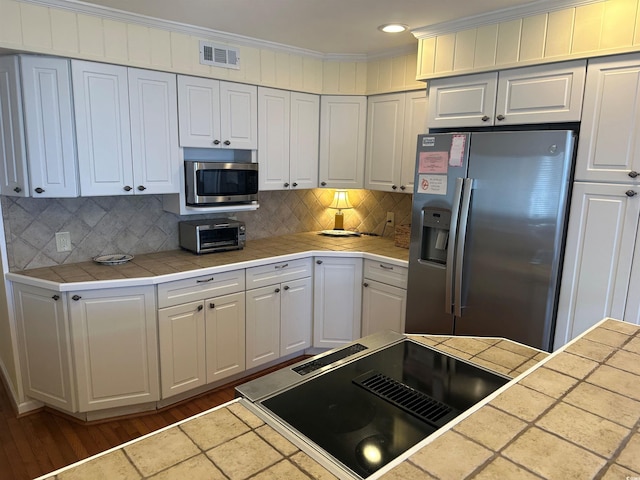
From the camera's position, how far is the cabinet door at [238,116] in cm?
310

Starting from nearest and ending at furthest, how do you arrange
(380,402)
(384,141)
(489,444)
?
(489,444)
(380,402)
(384,141)

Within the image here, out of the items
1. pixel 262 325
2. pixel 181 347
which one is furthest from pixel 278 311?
pixel 181 347

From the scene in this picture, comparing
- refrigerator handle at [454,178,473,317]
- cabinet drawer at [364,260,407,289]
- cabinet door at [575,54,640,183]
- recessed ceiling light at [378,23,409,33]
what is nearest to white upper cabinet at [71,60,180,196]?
recessed ceiling light at [378,23,409,33]

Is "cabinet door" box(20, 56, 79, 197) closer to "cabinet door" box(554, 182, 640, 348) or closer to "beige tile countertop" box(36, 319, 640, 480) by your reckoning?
"beige tile countertop" box(36, 319, 640, 480)

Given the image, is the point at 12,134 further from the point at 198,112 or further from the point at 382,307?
the point at 382,307

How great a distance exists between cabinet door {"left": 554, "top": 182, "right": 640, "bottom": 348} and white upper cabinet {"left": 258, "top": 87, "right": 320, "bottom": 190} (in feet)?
6.69

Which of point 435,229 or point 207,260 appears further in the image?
point 207,260

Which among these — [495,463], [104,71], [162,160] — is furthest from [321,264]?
[495,463]

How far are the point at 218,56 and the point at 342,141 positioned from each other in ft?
3.97

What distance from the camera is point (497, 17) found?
Result: 2.49 metres

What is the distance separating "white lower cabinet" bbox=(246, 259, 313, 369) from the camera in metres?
3.12

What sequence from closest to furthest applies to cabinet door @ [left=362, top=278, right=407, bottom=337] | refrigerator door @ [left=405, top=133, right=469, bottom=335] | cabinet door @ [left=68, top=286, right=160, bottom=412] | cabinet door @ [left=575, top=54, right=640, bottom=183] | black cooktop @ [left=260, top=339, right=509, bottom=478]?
black cooktop @ [left=260, top=339, right=509, bottom=478] → cabinet door @ [left=575, top=54, right=640, bottom=183] → cabinet door @ [left=68, top=286, right=160, bottom=412] → refrigerator door @ [left=405, top=133, right=469, bottom=335] → cabinet door @ [left=362, top=278, right=407, bottom=337]

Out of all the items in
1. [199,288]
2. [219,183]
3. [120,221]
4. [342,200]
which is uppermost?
[219,183]

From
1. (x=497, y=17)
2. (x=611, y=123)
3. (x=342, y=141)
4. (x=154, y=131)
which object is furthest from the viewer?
(x=342, y=141)
